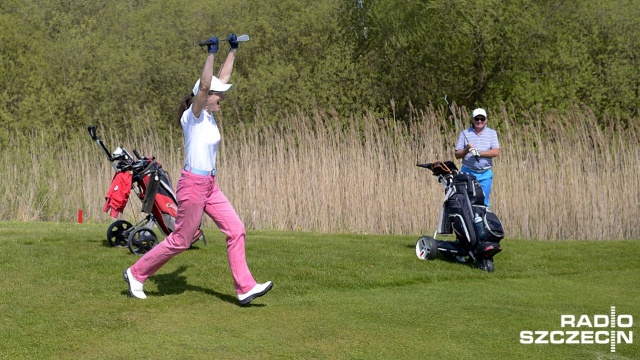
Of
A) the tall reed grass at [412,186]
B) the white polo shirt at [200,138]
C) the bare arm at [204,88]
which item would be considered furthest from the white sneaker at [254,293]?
the tall reed grass at [412,186]

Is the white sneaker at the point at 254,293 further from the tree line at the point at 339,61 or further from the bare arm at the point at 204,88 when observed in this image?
the tree line at the point at 339,61

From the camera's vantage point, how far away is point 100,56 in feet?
110

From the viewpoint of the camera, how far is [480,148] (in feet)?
38.7

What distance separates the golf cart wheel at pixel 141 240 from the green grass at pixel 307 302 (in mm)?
115

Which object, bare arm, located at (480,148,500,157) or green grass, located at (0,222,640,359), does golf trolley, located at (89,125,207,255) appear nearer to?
green grass, located at (0,222,640,359)

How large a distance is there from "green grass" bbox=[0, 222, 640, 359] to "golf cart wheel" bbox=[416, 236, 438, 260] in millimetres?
132

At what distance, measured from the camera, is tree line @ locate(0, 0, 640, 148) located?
28703 mm

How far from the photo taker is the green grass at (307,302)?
278 inches

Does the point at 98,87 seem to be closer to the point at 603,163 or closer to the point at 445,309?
the point at 603,163

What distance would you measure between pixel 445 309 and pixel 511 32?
68.2 feet

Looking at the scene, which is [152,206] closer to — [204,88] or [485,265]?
[204,88]

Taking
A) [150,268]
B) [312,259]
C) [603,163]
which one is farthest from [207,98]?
[603,163]

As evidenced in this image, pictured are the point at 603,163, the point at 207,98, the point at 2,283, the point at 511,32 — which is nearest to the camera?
the point at 207,98

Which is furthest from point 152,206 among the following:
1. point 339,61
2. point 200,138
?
point 339,61
